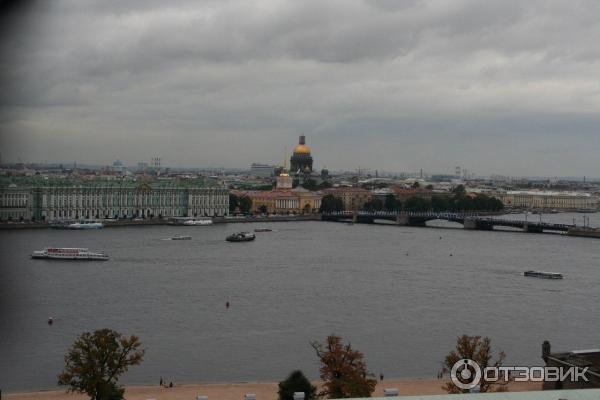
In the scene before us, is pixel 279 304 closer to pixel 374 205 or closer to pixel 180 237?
pixel 180 237

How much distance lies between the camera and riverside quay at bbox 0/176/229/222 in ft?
57.5

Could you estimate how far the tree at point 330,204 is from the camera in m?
24.6

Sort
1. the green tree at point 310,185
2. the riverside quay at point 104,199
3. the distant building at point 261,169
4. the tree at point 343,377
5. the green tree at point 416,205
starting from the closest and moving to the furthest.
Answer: the tree at point 343,377, the riverside quay at point 104,199, the green tree at point 416,205, the green tree at point 310,185, the distant building at point 261,169

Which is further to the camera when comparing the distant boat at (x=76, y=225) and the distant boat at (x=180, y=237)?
the distant boat at (x=76, y=225)

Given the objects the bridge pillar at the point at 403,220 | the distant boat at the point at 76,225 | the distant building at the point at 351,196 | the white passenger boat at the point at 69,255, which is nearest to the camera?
the white passenger boat at the point at 69,255

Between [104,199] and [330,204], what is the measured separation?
23.0 ft

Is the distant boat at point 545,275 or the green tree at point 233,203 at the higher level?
the green tree at point 233,203

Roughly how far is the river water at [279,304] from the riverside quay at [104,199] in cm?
348

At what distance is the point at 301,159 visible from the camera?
36.2 meters

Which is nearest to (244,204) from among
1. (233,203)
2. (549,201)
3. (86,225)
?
(233,203)

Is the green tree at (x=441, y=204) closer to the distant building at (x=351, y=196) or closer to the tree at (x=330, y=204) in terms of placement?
the distant building at (x=351, y=196)

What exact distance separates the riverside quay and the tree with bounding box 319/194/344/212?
323 centimetres

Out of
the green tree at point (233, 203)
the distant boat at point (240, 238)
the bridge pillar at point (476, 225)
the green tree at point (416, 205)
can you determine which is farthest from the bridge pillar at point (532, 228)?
the green tree at point (233, 203)

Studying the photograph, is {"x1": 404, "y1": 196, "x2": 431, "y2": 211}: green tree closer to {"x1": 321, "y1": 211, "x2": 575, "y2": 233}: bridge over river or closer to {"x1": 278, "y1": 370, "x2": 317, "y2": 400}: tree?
{"x1": 321, "y1": 211, "x2": 575, "y2": 233}: bridge over river
